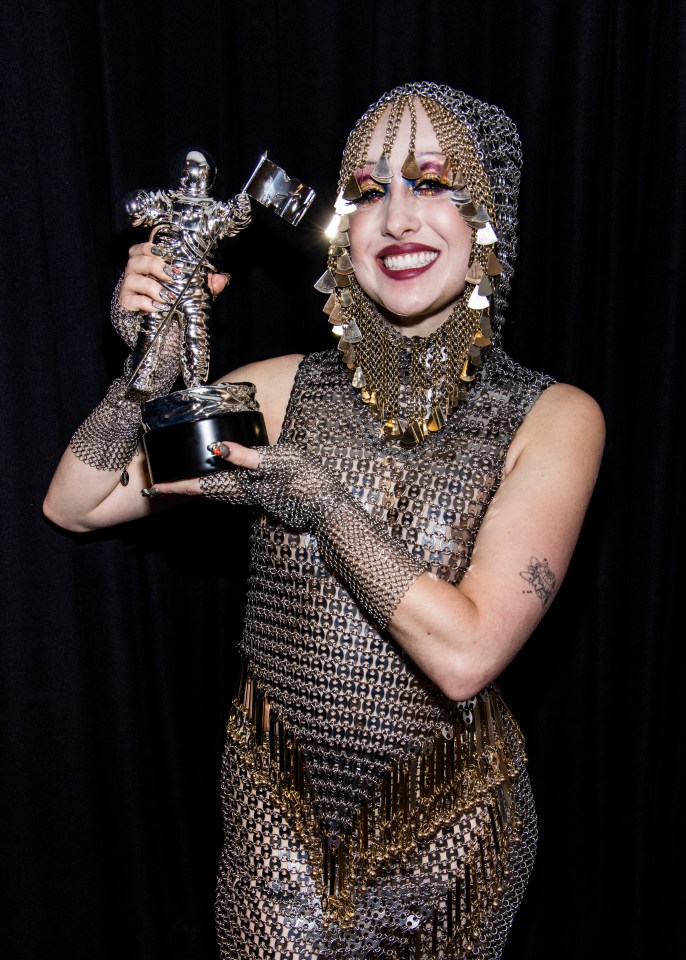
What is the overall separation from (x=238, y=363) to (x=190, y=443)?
0.87 meters

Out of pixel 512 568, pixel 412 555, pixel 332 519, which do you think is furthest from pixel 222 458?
pixel 512 568

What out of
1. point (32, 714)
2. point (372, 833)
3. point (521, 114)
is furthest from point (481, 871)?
point (521, 114)

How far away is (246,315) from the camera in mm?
2365

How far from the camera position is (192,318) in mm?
1634

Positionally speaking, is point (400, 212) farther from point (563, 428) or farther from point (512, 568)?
point (512, 568)

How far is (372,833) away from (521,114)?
1574mm

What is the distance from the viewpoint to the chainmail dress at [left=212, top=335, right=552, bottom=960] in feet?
5.48

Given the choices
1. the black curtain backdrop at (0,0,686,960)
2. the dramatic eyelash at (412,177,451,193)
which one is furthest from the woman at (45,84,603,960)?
the black curtain backdrop at (0,0,686,960)

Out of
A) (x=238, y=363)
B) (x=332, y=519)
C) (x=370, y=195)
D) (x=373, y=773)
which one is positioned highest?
(x=370, y=195)

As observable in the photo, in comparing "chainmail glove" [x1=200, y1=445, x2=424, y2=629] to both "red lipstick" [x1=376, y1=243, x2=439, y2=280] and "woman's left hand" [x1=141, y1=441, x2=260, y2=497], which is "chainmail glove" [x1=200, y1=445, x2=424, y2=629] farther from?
"red lipstick" [x1=376, y1=243, x2=439, y2=280]

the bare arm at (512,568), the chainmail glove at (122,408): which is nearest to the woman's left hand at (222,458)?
the chainmail glove at (122,408)

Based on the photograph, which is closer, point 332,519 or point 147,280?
point 332,519

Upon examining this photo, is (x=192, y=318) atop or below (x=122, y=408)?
atop

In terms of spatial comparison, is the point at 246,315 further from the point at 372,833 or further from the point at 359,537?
the point at 372,833
